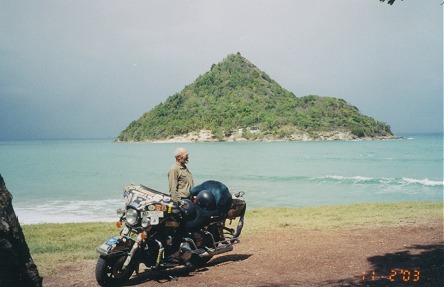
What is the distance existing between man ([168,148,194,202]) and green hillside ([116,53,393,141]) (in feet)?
460

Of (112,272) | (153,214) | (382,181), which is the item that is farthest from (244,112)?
(112,272)

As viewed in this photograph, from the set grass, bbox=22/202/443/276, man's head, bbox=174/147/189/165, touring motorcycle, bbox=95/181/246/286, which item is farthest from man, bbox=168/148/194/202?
grass, bbox=22/202/443/276

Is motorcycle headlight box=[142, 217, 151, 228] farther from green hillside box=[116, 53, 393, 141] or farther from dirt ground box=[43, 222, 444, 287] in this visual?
green hillside box=[116, 53, 393, 141]

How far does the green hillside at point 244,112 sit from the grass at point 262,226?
133 meters

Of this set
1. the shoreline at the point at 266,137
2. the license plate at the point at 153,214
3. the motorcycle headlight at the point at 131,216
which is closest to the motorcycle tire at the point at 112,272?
the motorcycle headlight at the point at 131,216

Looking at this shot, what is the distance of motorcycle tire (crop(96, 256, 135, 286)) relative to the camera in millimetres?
5969

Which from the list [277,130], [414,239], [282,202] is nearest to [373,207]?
[414,239]

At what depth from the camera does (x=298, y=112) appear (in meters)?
160

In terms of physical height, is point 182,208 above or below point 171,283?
above

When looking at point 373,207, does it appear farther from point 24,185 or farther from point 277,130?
point 277,130

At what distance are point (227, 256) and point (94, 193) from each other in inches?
874

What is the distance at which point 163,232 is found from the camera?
654 centimetres

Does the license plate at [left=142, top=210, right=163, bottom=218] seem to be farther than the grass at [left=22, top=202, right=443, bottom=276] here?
No

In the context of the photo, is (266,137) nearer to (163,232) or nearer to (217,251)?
(217,251)
